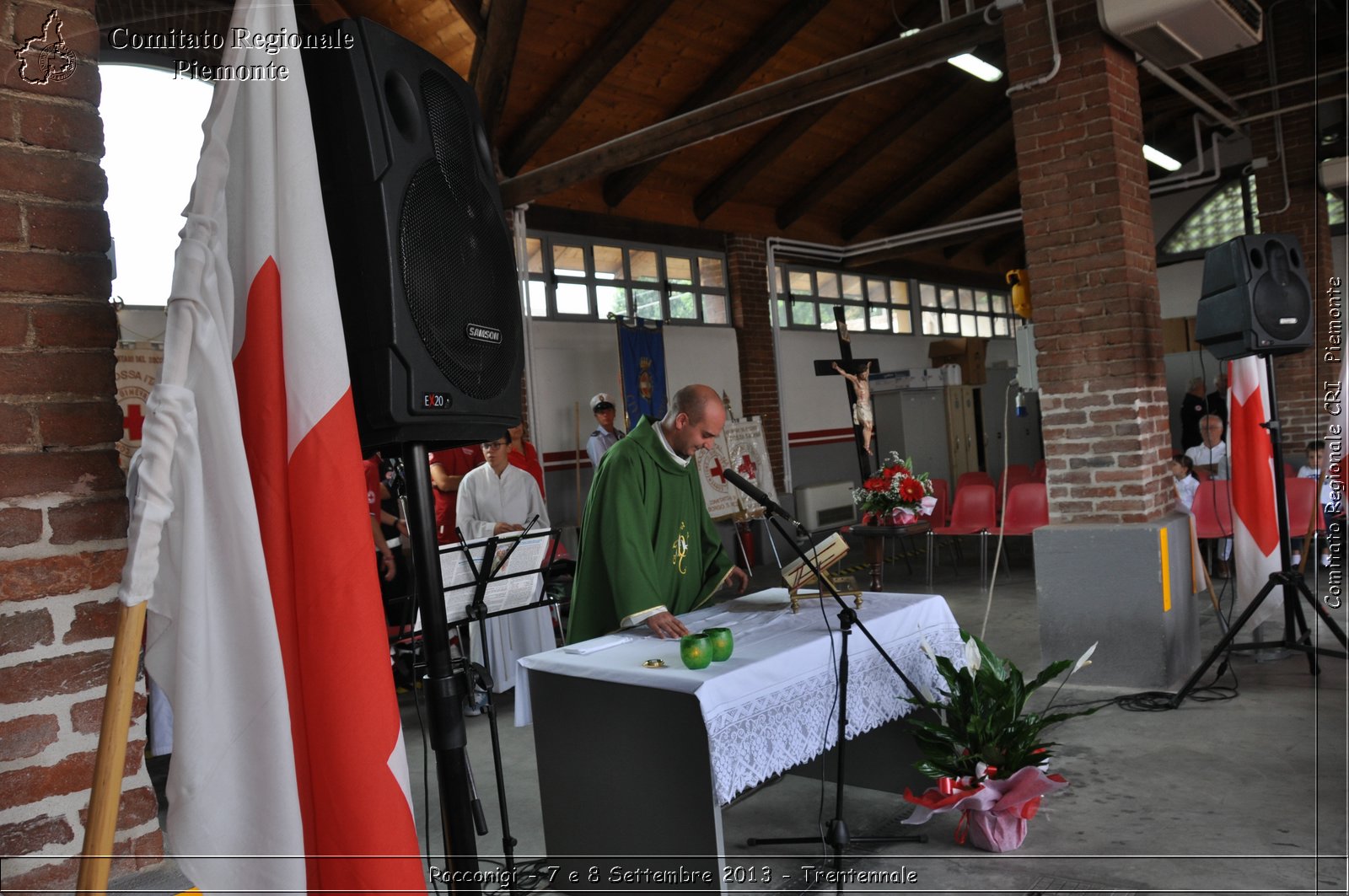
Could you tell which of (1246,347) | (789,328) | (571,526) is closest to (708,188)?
(789,328)

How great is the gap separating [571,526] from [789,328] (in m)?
4.93

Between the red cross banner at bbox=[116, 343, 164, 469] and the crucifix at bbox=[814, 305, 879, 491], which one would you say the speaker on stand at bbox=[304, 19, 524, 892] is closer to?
the red cross banner at bbox=[116, 343, 164, 469]

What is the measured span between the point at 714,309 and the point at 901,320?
445 centimetres

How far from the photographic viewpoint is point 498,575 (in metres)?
3.54

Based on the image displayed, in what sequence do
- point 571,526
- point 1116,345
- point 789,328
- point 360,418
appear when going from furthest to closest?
point 789,328 < point 571,526 < point 1116,345 < point 360,418

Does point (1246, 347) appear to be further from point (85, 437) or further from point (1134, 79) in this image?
point (85, 437)

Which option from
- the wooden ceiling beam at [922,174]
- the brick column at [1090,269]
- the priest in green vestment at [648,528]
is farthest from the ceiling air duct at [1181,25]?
the wooden ceiling beam at [922,174]

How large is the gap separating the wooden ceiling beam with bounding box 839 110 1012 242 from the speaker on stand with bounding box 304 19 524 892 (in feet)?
41.3

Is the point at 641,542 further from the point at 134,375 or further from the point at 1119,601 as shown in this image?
the point at 134,375

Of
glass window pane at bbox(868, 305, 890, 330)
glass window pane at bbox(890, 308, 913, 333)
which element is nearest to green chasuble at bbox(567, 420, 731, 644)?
glass window pane at bbox(868, 305, 890, 330)

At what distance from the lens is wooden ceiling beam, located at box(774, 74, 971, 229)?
12.3 m

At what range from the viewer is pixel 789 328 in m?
13.2

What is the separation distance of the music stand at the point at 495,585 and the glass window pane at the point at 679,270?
8.15 meters

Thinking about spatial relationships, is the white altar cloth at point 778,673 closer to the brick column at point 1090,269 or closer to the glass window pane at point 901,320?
the brick column at point 1090,269
